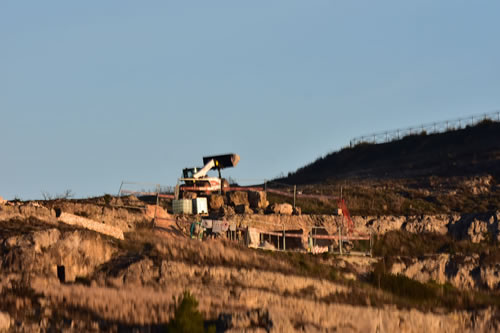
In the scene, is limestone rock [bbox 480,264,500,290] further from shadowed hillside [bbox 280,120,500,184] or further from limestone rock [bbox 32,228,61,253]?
limestone rock [bbox 32,228,61,253]

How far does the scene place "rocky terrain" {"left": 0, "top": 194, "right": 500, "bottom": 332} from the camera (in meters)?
23.5

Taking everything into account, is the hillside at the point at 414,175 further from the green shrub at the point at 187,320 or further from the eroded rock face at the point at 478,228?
the green shrub at the point at 187,320

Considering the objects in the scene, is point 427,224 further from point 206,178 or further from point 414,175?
point 414,175

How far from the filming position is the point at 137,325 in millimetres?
22953

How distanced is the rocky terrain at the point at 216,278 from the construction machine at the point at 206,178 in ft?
13.3

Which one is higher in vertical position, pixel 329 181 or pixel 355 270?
pixel 329 181

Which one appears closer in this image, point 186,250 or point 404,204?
point 186,250

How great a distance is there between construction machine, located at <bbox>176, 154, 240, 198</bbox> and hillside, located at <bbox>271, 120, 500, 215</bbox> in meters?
4.69

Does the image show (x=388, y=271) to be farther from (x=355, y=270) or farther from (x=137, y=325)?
→ (x=137, y=325)

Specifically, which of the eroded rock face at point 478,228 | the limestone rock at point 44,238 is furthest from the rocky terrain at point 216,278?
the eroded rock face at point 478,228

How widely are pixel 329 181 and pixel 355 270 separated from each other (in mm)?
33993

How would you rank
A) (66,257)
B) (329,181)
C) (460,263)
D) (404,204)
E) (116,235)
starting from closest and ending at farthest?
1. (66,257)
2. (116,235)
3. (460,263)
4. (404,204)
5. (329,181)

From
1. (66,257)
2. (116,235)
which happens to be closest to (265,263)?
(116,235)

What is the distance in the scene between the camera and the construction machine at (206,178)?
4875 cm
